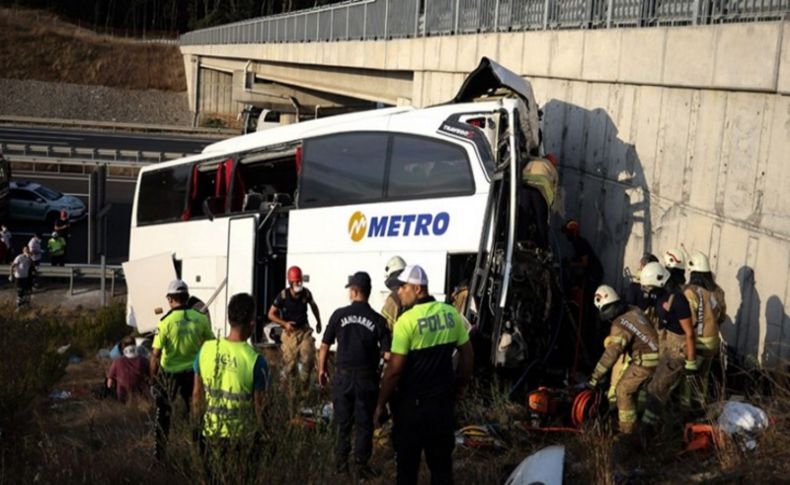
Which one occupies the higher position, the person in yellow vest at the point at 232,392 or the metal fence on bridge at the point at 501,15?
the metal fence on bridge at the point at 501,15

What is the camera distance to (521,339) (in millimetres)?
10188

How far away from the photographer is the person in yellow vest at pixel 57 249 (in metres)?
24.4

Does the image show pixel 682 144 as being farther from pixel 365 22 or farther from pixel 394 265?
pixel 365 22

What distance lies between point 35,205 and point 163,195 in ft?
56.4

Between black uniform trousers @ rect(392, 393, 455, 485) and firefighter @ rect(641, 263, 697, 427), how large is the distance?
250 centimetres

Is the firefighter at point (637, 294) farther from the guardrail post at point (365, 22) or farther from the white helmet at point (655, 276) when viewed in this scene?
the guardrail post at point (365, 22)

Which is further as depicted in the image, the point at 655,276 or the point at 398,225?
the point at 398,225

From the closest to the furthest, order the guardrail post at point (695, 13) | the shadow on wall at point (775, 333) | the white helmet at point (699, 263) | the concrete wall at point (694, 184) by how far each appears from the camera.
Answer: the shadow on wall at point (775, 333)
the concrete wall at point (694, 184)
the white helmet at point (699, 263)
the guardrail post at point (695, 13)

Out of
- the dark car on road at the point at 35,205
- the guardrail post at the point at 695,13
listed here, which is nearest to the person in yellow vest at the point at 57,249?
the dark car on road at the point at 35,205

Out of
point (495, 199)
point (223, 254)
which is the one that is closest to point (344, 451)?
point (495, 199)

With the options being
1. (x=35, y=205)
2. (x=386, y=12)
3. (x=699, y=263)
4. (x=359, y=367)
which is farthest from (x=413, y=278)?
(x=35, y=205)

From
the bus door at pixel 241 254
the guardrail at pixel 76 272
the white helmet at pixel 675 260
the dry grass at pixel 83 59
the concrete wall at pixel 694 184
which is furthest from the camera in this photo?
the dry grass at pixel 83 59

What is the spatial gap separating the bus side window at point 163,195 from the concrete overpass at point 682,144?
5.24m

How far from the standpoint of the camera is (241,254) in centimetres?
1391
